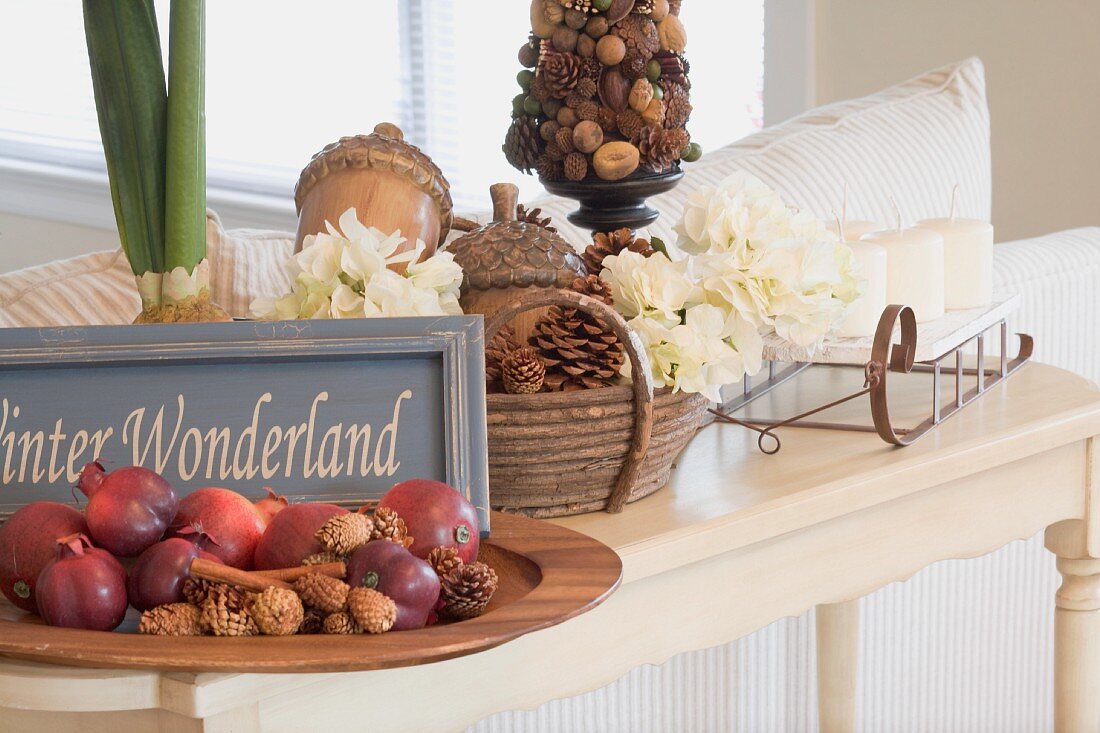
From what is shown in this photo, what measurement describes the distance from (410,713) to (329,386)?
176 mm

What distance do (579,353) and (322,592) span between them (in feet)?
0.86

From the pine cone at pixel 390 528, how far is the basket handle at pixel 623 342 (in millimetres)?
170

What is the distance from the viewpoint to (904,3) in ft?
7.64

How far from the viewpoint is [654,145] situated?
0.95 meters

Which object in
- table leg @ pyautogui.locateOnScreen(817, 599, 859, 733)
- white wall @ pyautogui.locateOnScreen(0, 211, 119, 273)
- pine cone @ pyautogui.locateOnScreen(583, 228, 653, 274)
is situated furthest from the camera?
white wall @ pyautogui.locateOnScreen(0, 211, 119, 273)

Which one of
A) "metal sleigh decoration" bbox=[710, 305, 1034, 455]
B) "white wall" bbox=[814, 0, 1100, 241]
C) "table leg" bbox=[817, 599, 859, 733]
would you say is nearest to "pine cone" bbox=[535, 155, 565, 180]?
"metal sleigh decoration" bbox=[710, 305, 1034, 455]

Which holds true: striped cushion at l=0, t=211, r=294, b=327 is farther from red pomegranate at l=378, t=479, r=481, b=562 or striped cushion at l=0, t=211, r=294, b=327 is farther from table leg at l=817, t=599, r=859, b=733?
table leg at l=817, t=599, r=859, b=733

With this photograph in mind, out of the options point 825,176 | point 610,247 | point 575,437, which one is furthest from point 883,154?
point 575,437

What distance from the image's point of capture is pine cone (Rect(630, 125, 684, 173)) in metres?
0.95

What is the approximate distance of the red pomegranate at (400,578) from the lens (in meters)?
0.55

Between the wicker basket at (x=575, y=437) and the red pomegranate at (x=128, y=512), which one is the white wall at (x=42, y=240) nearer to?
the wicker basket at (x=575, y=437)

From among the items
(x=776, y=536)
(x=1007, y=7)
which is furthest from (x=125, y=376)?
(x=1007, y=7)

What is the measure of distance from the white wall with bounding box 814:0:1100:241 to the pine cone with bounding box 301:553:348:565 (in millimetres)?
1888

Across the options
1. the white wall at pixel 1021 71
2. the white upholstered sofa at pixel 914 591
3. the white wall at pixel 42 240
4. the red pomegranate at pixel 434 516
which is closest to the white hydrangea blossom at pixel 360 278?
the red pomegranate at pixel 434 516
